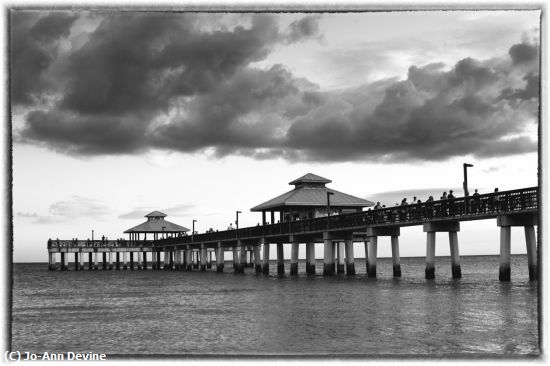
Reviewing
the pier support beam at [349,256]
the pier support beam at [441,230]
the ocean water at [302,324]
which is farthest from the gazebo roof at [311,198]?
the ocean water at [302,324]

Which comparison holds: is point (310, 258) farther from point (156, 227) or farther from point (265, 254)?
point (156, 227)

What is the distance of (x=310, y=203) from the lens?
6962 cm

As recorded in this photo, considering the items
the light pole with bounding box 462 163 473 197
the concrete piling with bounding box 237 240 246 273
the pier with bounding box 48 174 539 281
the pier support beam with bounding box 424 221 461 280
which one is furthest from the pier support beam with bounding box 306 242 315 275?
the light pole with bounding box 462 163 473 197

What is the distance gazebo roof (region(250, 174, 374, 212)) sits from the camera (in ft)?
228

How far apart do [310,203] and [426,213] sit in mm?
25706

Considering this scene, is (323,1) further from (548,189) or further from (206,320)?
(206,320)

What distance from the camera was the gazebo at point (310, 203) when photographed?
6971 centimetres

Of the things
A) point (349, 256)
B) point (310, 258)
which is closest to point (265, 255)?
point (310, 258)

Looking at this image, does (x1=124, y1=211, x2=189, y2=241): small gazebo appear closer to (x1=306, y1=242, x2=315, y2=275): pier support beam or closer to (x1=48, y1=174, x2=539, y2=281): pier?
(x1=48, y1=174, x2=539, y2=281): pier

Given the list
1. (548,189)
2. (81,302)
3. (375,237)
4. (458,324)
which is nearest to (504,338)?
(458,324)

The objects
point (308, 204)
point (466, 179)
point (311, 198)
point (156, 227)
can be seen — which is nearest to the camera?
point (466, 179)

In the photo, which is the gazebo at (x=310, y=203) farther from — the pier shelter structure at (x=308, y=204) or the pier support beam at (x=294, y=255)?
the pier support beam at (x=294, y=255)

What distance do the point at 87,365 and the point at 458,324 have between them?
522 inches

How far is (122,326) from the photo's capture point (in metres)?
28.2
